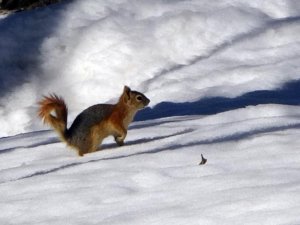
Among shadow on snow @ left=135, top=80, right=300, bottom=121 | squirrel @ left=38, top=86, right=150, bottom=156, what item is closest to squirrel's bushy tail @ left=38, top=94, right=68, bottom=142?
squirrel @ left=38, top=86, right=150, bottom=156

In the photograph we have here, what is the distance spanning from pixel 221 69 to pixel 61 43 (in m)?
1.70

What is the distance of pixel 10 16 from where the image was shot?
31.8ft

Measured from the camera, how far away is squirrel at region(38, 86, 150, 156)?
5.67 metres

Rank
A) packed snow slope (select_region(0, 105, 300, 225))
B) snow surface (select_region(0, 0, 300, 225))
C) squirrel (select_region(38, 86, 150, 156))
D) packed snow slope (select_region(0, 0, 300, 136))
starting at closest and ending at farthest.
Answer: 1. packed snow slope (select_region(0, 105, 300, 225))
2. snow surface (select_region(0, 0, 300, 225))
3. squirrel (select_region(38, 86, 150, 156))
4. packed snow slope (select_region(0, 0, 300, 136))

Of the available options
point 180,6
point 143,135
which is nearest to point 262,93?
point 143,135

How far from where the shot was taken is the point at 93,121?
5691 millimetres

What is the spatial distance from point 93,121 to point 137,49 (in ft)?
10.3

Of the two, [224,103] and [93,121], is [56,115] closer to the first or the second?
[93,121]

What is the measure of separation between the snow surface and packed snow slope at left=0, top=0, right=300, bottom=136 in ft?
0.04

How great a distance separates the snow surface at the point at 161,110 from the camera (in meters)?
4.37

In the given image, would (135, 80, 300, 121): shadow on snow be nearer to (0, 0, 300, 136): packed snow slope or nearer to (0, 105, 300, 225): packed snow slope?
(0, 0, 300, 136): packed snow slope

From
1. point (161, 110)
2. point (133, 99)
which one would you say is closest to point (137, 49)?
point (161, 110)

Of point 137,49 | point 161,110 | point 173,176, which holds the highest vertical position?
point 173,176

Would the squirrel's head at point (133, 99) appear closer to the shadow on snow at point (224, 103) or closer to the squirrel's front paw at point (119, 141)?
the squirrel's front paw at point (119, 141)
